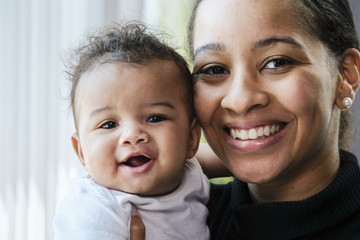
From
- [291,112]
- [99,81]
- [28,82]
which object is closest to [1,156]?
[28,82]

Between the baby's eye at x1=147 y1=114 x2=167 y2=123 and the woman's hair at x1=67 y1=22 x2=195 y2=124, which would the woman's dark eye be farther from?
the baby's eye at x1=147 y1=114 x2=167 y2=123

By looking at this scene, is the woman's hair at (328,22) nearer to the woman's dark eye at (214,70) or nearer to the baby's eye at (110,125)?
the woman's dark eye at (214,70)

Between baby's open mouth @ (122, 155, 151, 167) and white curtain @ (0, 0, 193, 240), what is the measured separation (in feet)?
3.79

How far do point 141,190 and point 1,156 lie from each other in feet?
4.09

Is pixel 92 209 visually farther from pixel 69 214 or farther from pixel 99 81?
pixel 99 81

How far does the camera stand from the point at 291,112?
1.42 metres

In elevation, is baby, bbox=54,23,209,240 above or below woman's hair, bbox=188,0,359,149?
below

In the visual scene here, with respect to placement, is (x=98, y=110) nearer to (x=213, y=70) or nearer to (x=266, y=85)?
(x=213, y=70)

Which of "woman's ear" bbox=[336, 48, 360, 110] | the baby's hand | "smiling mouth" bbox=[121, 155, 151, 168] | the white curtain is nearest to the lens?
the baby's hand

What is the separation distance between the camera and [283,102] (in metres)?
1.41

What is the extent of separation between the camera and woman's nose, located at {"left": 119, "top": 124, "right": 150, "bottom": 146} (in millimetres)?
1404

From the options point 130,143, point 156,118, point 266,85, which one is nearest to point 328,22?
point 266,85

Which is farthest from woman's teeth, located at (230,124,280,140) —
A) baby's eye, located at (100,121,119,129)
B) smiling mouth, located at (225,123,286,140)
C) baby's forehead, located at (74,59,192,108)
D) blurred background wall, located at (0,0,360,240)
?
blurred background wall, located at (0,0,360,240)

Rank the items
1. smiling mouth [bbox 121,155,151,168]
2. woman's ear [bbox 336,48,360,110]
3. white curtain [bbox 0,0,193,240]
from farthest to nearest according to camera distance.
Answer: white curtain [bbox 0,0,193,240] → woman's ear [bbox 336,48,360,110] → smiling mouth [bbox 121,155,151,168]
